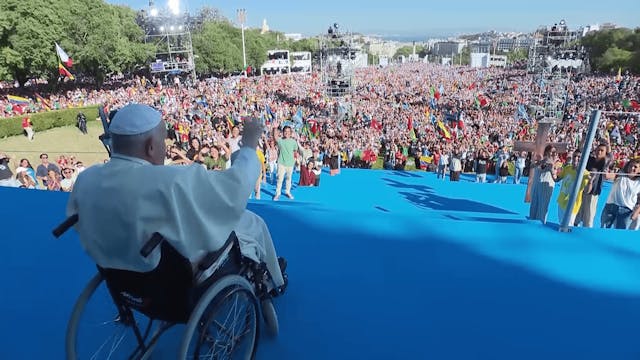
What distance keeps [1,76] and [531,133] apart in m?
27.7

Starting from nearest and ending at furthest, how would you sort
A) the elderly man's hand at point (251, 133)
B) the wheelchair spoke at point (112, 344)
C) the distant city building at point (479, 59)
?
the elderly man's hand at point (251, 133)
the wheelchair spoke at point (112, 344)
the distant city building at point (479, 59)

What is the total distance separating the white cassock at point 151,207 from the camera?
1479 mm

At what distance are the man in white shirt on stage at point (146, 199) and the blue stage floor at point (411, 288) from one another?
2.76 feet

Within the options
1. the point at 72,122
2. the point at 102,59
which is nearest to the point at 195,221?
the point at 72,122

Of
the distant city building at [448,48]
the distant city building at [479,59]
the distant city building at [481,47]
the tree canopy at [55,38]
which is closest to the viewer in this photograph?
the tree canopy at [55,38]

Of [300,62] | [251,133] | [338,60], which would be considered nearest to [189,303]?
[251,133]

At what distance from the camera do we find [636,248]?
3090mm

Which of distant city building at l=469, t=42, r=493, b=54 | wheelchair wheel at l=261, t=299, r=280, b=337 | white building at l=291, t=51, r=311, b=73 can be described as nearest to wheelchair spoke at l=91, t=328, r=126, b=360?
wheelchair wheel at l=261, t=299, r=280, b=337

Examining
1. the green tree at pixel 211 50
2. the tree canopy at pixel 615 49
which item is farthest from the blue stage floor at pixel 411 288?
the tree canopy at pixel 615 49

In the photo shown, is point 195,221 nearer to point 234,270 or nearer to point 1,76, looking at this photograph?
point 234,270

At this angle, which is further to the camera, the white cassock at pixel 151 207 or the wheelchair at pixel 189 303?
the wheelchair at pixel 189 303

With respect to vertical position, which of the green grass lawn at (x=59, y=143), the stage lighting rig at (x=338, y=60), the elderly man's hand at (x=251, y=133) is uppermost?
the stage lighting rig at (x=338, y=60)

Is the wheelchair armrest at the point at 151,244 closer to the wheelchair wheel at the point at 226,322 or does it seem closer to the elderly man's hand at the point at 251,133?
the wheelchair wheel at the point at 226,322

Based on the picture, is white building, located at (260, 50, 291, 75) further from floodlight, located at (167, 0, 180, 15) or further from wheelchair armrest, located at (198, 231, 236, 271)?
wheelchair armrest, located at (198, 231, 236, 271)
